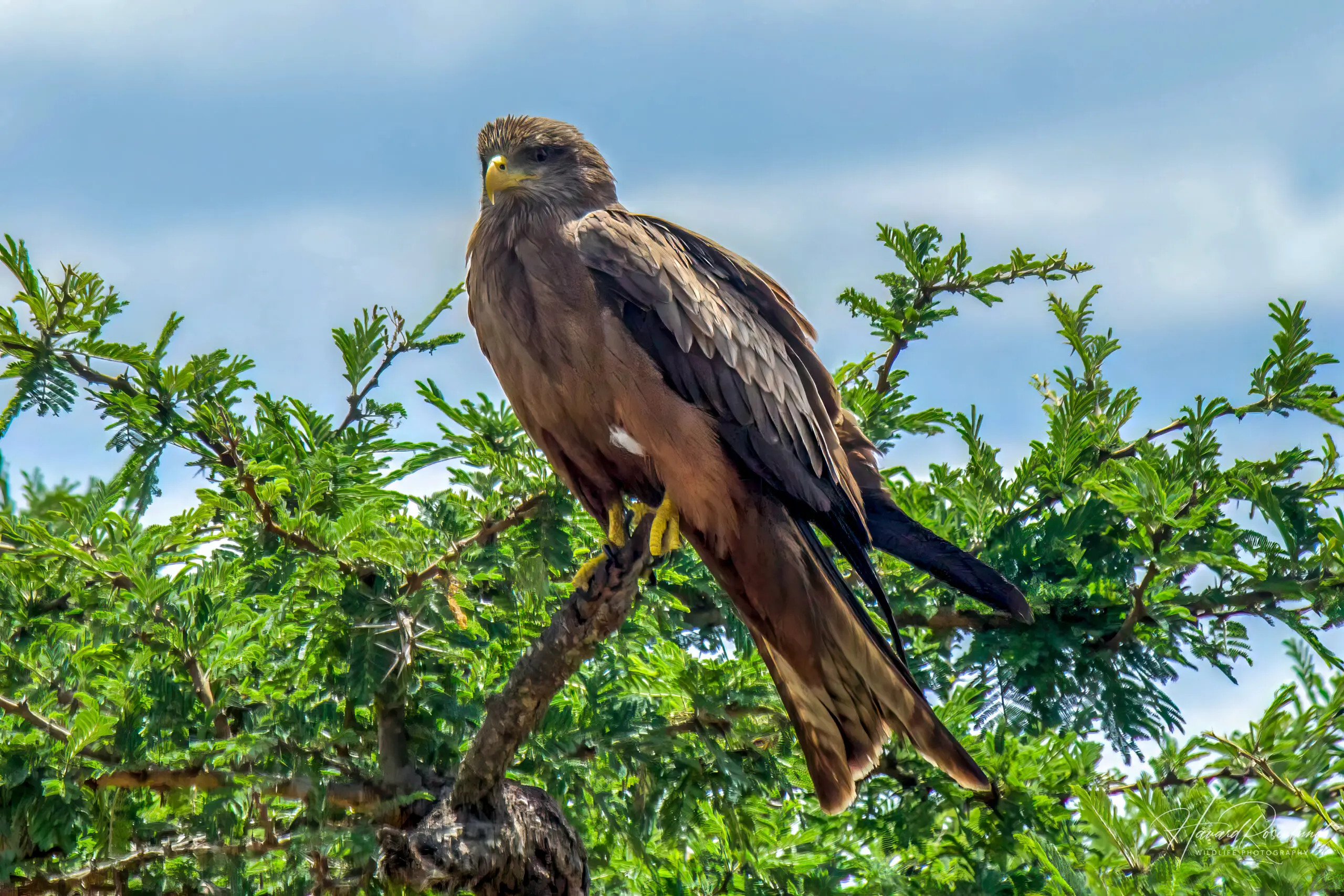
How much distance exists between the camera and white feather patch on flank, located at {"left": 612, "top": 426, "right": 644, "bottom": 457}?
3.35 metres

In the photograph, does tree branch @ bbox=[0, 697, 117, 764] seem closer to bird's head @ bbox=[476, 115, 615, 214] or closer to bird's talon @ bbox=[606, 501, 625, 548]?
bird's talon @ bbox=[606, 501, 625, 548]

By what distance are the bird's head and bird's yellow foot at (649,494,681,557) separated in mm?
1210

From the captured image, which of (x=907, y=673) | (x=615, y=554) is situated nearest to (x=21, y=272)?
(x=615, y=554)

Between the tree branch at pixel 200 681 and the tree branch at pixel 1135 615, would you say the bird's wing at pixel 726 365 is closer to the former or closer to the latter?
the tree branch at pixel 1135 615

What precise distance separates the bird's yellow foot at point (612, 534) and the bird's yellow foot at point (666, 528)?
11 cm

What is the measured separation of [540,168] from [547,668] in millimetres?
1954

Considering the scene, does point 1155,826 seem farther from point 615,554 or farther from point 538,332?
point 538,332

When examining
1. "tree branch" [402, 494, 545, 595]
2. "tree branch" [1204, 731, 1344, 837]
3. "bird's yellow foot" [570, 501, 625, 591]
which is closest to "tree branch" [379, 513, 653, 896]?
"bird's yellow foot" [570, 501, 625, 591]

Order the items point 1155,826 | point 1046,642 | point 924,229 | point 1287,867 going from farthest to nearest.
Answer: point 924,229 < point 1046,642 < point 1155,826 < point 1287,867

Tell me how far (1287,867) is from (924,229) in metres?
2.82

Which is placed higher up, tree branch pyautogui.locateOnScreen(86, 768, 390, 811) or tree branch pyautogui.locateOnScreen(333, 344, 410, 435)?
tree branch pyautogui.locateOnScreen(333, 344, 410, 435)

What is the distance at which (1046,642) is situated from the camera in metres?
4.27

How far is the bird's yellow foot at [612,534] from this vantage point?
3400 mm

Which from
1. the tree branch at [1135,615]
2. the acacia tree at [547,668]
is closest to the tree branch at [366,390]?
the acacia tree at [547,668]
